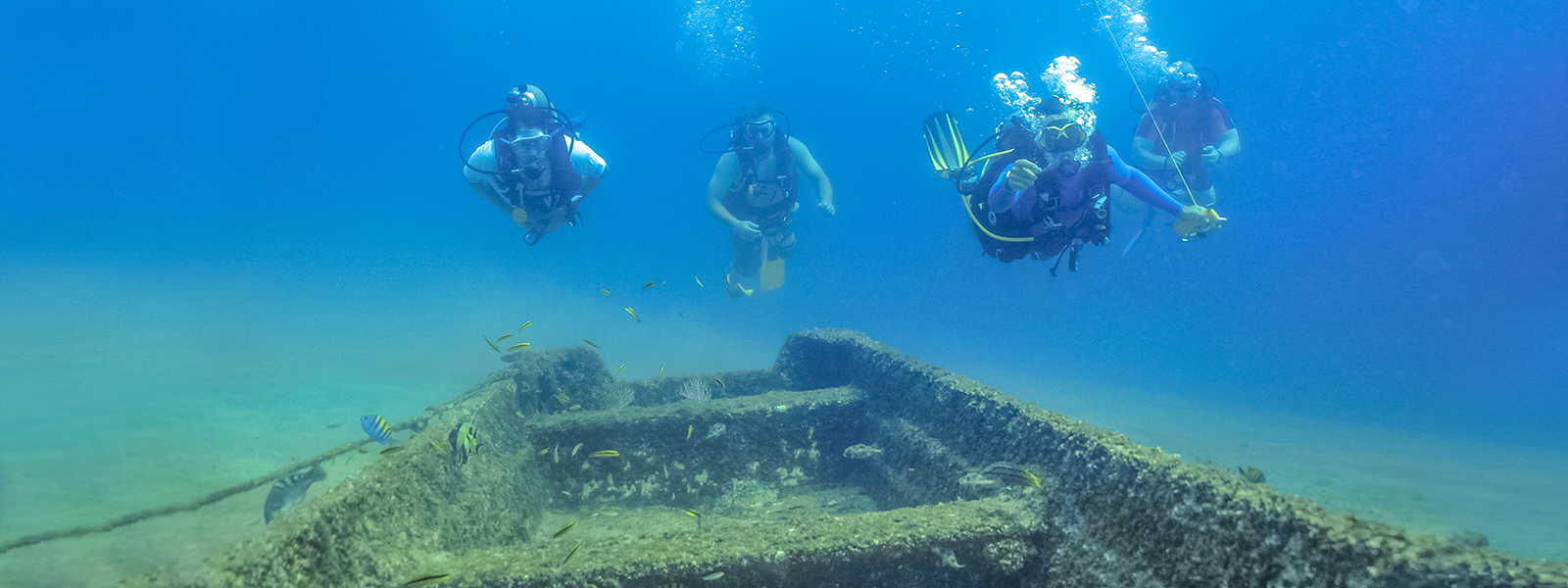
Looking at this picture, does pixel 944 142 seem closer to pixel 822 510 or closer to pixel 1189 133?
pixel 822 510

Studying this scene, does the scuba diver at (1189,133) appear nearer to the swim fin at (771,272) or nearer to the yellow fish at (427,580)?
the swim fin at (771,272)

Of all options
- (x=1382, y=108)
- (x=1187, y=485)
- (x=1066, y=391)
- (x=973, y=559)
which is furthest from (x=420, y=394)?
(x=1382, y=108)

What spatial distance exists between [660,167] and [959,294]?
6149 centimetres

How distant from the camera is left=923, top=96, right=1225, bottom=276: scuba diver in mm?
5215

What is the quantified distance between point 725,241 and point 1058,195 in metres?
76.8

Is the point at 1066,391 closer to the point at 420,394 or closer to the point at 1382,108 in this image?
the point at 420,394

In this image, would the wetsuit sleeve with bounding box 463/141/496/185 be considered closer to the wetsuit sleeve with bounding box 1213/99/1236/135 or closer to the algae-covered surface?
the algae-covered surface

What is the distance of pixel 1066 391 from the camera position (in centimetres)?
→ 1920

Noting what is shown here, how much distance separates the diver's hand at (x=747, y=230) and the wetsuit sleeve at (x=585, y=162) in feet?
Result: 7.42

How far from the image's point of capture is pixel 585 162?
8547 mm

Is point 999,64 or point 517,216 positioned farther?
point 999,64

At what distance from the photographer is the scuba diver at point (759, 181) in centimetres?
971

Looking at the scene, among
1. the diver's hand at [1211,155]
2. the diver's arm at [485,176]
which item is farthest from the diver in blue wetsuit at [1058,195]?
the diver's hand at [1211,155]

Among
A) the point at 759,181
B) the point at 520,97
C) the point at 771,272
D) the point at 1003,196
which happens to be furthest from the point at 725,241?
the point at 1003,196
